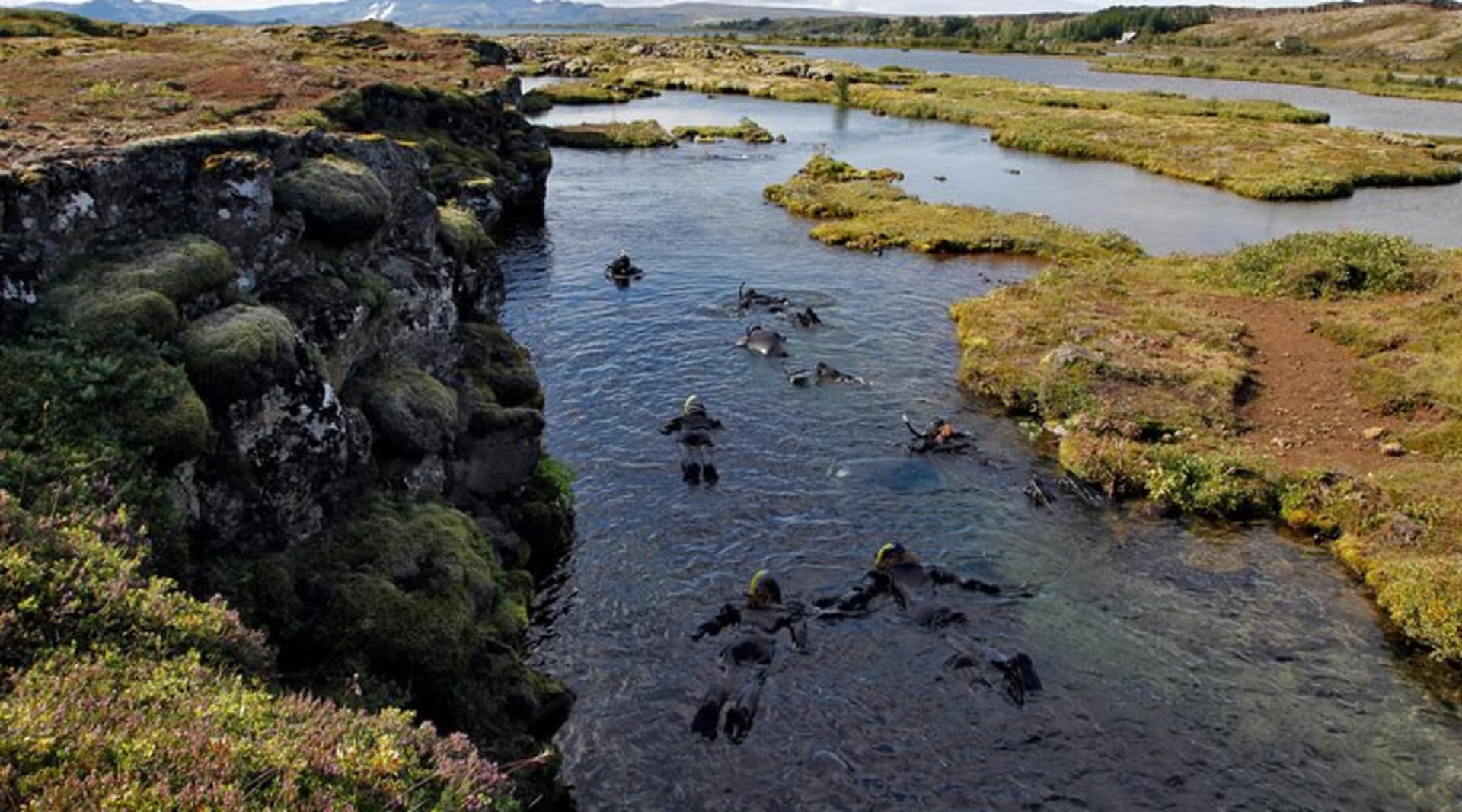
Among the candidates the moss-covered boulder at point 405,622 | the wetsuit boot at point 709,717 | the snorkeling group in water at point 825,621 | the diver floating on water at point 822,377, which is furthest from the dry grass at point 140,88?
the diver floating on water at point 822,377

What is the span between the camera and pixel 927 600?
23.0 meters

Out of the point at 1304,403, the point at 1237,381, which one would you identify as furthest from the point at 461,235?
the point at 1304,403

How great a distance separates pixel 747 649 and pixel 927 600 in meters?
5.15

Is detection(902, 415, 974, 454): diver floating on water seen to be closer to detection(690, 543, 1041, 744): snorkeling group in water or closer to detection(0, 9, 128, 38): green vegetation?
detection(690, 543, 1041, 744): snorkeling group in water

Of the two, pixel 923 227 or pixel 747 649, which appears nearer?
pixel 747 649

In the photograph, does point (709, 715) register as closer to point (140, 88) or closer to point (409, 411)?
point (409, 411)

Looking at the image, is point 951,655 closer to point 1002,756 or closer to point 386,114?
point 1002,756

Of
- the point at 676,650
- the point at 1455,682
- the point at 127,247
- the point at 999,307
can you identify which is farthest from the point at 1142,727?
the point at 999,307

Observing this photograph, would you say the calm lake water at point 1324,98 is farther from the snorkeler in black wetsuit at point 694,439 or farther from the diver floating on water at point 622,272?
the snorkeler in black wetsuit at point 694,439

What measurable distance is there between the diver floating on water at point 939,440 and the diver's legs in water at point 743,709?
45.2 ft

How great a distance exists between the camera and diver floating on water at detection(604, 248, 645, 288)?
50375 millimetres

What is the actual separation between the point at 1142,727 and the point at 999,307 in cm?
3015

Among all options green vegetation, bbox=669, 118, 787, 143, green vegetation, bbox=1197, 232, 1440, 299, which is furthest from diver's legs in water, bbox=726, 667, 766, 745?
green vegetation, bbox=669, 118, 787, 143

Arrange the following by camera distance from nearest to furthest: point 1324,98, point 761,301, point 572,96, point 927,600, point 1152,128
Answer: point 927,600, point 761,301, point 1152,128, point 572,96, point 1324,98
